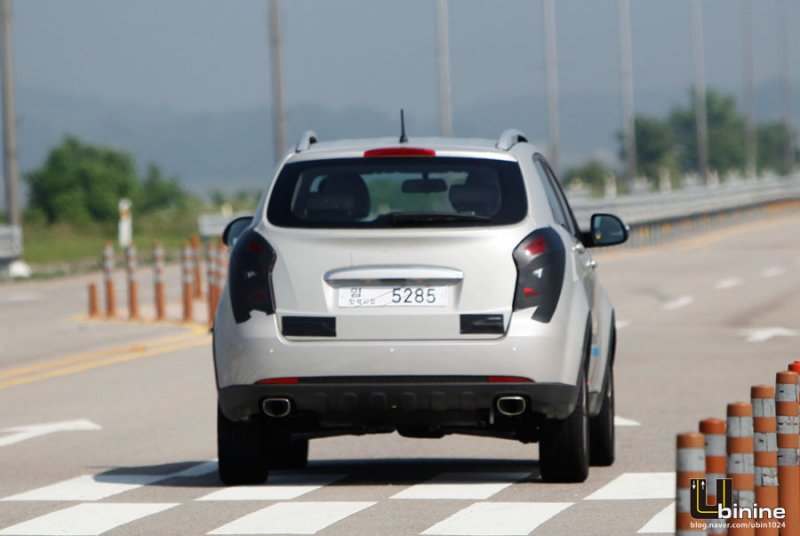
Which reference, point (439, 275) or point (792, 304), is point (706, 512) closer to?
point (439, 275)

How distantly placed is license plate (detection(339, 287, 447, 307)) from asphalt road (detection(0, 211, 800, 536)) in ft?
3.03

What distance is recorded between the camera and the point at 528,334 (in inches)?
382

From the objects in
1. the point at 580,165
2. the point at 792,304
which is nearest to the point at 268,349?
the point at 792,304

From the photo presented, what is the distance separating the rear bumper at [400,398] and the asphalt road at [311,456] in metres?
0.40

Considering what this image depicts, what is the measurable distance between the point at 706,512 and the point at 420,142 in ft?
13.7

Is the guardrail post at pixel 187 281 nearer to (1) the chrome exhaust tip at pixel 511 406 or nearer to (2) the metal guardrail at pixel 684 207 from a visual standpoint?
(1) the chrome exhaust tip at pixel 511 406

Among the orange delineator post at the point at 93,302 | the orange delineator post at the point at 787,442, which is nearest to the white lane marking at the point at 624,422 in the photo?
the orange delineator post at the point at 787,442

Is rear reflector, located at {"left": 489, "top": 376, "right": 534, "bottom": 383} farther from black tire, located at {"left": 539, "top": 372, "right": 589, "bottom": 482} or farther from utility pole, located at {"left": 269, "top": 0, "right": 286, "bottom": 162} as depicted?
utility pole, located at {"left": 269, "top": 0, "right": 286, "bottom": 162}

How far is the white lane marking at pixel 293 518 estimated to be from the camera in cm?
882

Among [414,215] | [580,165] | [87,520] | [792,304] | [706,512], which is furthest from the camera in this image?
[580,165]

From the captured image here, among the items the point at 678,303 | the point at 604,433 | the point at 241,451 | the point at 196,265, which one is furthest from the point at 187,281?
the point at 241,451

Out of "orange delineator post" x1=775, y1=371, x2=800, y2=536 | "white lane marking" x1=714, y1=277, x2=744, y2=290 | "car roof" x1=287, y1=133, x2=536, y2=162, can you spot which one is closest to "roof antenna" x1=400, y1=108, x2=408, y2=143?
"car roof" x1=287, y1=133, x2=536, y2=162

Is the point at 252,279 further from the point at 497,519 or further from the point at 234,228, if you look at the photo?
the point at 497,519

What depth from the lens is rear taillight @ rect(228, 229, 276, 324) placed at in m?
9.84
